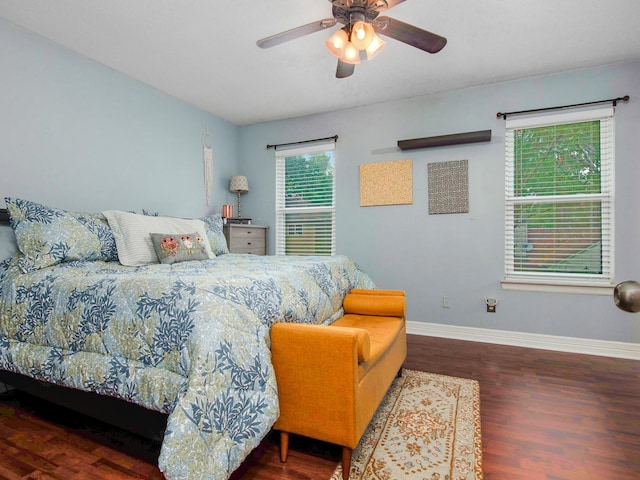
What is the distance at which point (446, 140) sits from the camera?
138 inches

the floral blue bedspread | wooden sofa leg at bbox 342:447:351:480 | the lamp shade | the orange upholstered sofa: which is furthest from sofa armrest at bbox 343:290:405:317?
the lamp shade

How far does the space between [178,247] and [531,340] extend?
3253mm

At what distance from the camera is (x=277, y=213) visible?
14.9 ft

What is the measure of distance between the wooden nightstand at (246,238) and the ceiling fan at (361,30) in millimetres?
2216

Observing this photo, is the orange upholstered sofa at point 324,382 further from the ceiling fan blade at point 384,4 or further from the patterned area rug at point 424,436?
the ceiling fan blade at point 384,4

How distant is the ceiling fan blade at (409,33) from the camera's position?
1.92 metres

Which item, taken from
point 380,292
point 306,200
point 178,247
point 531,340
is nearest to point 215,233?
point 178,247

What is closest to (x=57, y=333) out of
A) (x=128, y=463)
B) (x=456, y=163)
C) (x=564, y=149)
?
(x=128, y=463)

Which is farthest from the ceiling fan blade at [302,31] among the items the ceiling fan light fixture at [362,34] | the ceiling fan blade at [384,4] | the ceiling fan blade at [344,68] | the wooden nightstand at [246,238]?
Answer: the wooden nightstand at [246,238]

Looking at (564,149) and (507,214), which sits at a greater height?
(564,149)

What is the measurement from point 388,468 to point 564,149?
10.5 ft

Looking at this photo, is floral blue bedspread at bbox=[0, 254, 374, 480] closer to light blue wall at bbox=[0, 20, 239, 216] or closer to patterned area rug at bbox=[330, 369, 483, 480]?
patterned area rug at bbox=[330, 369, 483, 480]

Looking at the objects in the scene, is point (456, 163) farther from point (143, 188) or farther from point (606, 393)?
point (143, 188)

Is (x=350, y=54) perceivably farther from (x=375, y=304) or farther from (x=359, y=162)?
(x=359, y=162)
